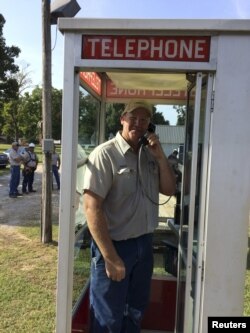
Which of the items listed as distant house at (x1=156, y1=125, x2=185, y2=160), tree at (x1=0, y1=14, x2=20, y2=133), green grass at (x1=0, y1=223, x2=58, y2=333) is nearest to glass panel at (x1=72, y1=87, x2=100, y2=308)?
distant house at (x1=156, y1=125, x2=185, y2=160)

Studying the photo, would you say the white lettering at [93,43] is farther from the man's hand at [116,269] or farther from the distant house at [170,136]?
the distant house at [170,136]

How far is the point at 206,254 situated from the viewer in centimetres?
228

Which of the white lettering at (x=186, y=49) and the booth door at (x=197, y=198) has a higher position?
the white lettering at (x=186, y=49)

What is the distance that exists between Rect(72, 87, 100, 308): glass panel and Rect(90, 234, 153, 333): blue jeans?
37 centimetres

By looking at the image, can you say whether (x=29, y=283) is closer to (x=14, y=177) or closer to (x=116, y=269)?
(x=116, y=269)

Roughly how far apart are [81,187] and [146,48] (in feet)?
4.15

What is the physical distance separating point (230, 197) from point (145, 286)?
930 millimetres

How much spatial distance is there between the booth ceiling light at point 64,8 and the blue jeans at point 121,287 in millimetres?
4652

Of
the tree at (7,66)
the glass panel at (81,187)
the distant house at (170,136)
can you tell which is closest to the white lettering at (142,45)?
the glass panel at (81,187)

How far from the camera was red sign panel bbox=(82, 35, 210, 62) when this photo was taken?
7.18 ft

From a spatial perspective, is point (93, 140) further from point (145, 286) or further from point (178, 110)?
point (145, 286)

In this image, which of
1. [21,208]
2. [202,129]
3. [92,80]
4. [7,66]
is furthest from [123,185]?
[7,66]

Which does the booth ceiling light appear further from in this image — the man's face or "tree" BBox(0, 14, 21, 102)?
"tree" BBox(0, 14, 21, 102)

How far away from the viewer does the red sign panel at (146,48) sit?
7.18 feet
